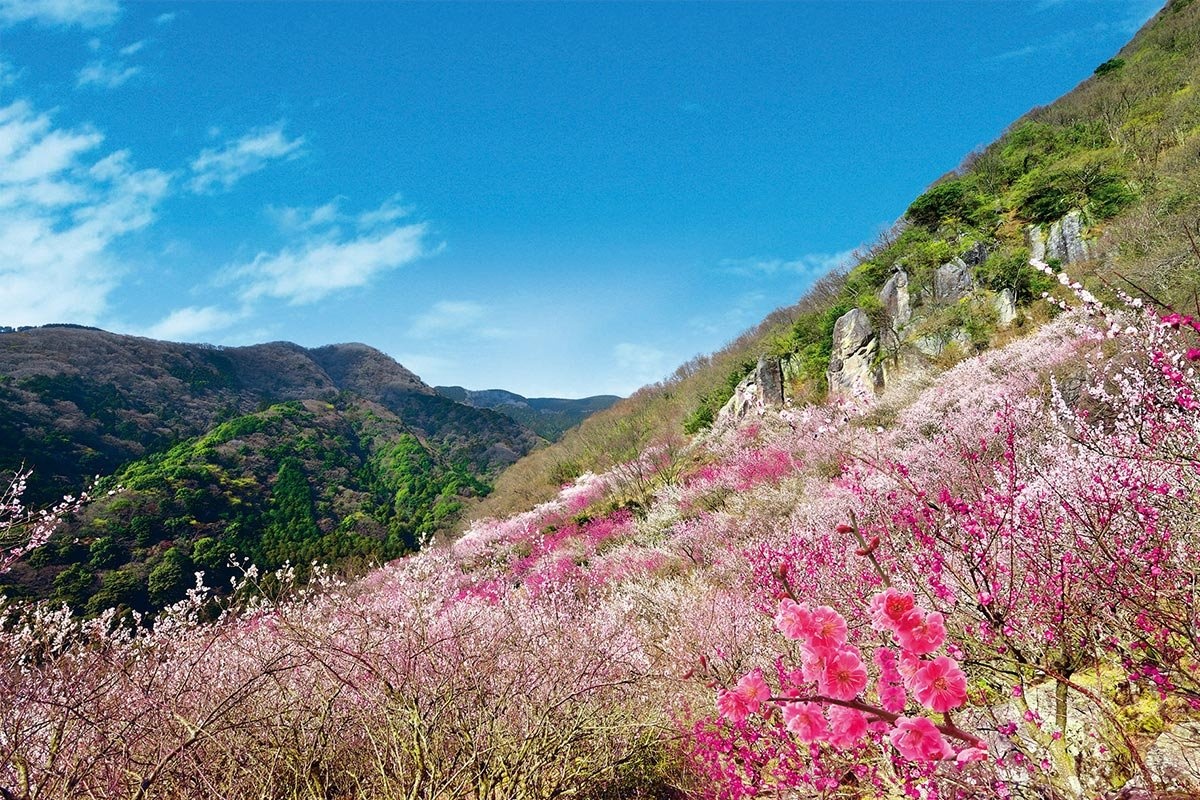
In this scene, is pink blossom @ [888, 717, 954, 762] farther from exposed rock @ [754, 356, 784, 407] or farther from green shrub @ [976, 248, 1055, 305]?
exposed rock @ [754, 356, 784, 407]

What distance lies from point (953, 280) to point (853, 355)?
111 inches

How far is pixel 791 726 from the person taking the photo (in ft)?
3.30

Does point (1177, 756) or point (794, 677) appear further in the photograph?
point (1177, 756)

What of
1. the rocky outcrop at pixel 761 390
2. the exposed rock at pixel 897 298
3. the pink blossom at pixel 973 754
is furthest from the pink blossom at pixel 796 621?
the rocky outcrop at pixel 761 390

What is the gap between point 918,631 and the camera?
0.96 m

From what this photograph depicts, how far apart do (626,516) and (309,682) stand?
9502 millimetres

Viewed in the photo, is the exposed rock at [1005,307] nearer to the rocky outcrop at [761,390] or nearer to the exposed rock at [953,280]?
the exposed rock at [953,280]

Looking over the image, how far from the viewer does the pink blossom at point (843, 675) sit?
3.03 feet

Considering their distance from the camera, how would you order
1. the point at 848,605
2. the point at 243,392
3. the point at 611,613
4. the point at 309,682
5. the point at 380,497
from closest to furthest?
the point at 848,605 → the point at 309,682 → the point at 611,613 → the point at 380,497 → the point at 243,392

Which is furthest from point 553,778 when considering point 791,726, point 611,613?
point 611,613

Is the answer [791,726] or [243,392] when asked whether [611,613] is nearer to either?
[791,726]

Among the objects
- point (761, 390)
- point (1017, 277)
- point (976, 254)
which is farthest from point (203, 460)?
point (1017, 277)

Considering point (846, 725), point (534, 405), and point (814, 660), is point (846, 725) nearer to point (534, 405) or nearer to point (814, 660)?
point (814, 660)

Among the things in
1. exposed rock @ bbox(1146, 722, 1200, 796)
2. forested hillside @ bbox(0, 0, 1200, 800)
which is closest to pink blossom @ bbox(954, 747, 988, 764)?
forested hillside @ bbox(0, 0, 1200, 800)
